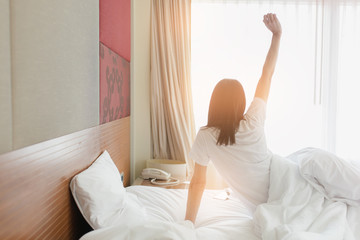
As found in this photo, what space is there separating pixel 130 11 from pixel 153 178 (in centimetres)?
147

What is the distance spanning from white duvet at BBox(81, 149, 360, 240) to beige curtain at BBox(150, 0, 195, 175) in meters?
1.21

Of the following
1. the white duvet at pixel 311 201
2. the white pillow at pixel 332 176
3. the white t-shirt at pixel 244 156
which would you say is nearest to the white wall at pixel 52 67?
the white t-shirt at pixel 244 156

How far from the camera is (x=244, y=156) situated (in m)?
1.57

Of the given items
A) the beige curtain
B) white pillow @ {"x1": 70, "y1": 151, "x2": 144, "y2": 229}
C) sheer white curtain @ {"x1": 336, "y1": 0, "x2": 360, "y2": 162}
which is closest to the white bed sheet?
white pillow @ {"x1": 70, "y1": 151, "x2": 144, "y2": 229}

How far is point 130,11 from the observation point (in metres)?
2.67

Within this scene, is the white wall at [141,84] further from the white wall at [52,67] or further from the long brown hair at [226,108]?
the long brown hair at [226,108]

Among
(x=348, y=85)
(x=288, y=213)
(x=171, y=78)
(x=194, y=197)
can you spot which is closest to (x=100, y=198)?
(x=194, y=197)

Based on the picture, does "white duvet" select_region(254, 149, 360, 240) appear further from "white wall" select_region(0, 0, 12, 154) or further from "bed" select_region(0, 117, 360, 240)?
"white wall" select_region(0, 0, 12, 154)

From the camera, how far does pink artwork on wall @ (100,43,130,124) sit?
→ 5.84 feet

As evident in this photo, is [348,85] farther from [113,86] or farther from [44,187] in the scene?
[44,187]

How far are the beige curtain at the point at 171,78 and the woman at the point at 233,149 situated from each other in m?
1.34

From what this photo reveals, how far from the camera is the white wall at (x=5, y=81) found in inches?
30.5

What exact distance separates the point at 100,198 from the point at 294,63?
8.49ft

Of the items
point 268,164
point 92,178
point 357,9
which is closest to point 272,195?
point 268,164
